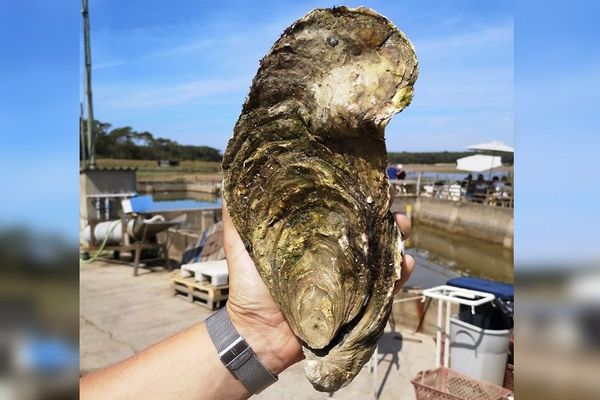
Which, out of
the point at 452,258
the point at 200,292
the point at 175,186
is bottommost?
the point at 452,258

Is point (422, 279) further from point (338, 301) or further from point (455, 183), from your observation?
point (455, 183)

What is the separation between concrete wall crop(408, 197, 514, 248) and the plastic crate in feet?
51.5

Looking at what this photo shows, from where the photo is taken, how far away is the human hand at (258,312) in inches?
69.1

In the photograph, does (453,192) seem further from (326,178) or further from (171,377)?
(171,377)

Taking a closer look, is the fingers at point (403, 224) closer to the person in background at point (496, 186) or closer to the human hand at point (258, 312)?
the human hand at point (258, 312)

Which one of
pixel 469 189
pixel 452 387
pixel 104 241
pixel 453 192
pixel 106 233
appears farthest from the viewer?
pixel 453 192

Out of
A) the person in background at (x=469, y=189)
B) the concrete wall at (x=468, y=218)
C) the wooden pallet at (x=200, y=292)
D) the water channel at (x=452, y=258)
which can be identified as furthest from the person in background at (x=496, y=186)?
the wooden pallet at (x=200, y=292)

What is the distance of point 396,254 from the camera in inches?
64.0

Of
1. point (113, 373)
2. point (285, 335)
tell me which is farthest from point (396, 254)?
point (113, 373)

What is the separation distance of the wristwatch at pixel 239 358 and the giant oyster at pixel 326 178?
0.20 m

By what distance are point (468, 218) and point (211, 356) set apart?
23.4m

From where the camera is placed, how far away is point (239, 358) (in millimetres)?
1688

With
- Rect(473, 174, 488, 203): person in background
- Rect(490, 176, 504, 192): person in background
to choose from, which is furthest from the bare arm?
Rect(473, 174, 488, 203): person in background

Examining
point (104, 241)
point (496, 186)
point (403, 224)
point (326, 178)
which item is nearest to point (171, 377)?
point (326, 178)
